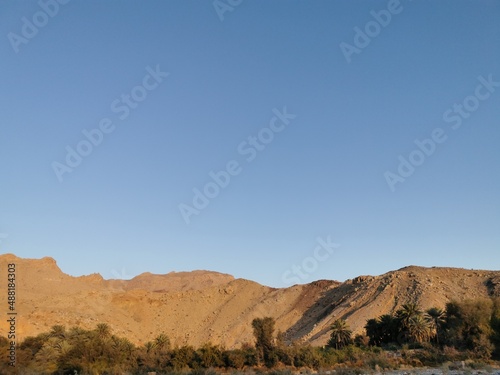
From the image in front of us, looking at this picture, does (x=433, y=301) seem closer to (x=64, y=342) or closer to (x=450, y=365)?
(x=450, y=365)

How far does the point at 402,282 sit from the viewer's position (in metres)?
83.4

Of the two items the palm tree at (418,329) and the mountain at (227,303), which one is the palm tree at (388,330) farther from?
the mountain at (227,303)

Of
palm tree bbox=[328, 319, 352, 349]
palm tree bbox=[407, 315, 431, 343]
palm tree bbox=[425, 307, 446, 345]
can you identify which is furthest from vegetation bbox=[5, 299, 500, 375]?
palm tree bbox=[328, 319, 352, 349]

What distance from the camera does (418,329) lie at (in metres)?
51.7

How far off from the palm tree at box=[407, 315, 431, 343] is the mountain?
17.7 metres

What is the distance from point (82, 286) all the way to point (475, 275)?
85.6 metres

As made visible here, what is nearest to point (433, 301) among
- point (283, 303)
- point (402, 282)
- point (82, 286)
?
point (402, 282)

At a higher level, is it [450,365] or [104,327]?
[104,327]

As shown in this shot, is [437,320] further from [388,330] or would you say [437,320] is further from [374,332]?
[374,332]

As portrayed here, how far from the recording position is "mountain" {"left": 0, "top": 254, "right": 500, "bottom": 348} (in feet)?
246

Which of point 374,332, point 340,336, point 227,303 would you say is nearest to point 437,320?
point 374,332

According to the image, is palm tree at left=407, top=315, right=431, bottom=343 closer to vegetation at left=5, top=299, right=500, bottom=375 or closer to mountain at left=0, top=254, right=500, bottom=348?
vegetation at left=5, top=299, right=500, bottom=375

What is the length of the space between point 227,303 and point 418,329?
64.8m

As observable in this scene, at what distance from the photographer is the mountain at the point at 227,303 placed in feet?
246
